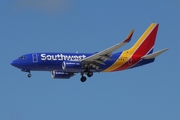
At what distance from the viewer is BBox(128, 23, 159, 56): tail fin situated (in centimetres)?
11181

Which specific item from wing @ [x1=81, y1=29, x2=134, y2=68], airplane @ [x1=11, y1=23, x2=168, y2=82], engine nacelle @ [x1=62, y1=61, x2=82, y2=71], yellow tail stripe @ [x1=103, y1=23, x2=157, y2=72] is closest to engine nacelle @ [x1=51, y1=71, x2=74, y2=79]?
airplane @ [x1=11, y1=23, x2=168, y2=82]

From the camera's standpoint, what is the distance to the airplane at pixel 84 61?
103812 mm

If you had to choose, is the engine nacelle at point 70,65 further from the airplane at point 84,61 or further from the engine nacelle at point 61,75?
the engine nacelle at point 61,75

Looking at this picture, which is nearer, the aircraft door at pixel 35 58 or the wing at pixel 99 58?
the wing at pixel 99 58

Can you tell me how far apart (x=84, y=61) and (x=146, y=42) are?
525 inches

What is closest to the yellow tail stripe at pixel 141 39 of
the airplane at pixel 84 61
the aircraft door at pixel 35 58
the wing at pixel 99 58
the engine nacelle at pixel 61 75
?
the airplane at pixel 84 61

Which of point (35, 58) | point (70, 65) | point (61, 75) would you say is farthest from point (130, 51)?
point (35, 58)

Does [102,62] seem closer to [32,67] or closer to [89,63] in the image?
[89,63]

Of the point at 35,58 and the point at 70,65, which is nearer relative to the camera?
the point at 70,65

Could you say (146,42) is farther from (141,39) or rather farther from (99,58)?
(99,58)

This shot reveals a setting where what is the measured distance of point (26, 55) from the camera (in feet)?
346

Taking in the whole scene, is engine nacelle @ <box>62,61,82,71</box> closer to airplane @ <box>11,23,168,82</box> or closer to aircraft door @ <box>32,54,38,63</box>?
airplane @ <box>11,23,168,82</box>

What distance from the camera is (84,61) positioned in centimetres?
10512

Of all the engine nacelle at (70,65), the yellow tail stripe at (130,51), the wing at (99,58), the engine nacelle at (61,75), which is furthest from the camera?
the engine nacelle at (61,75)
